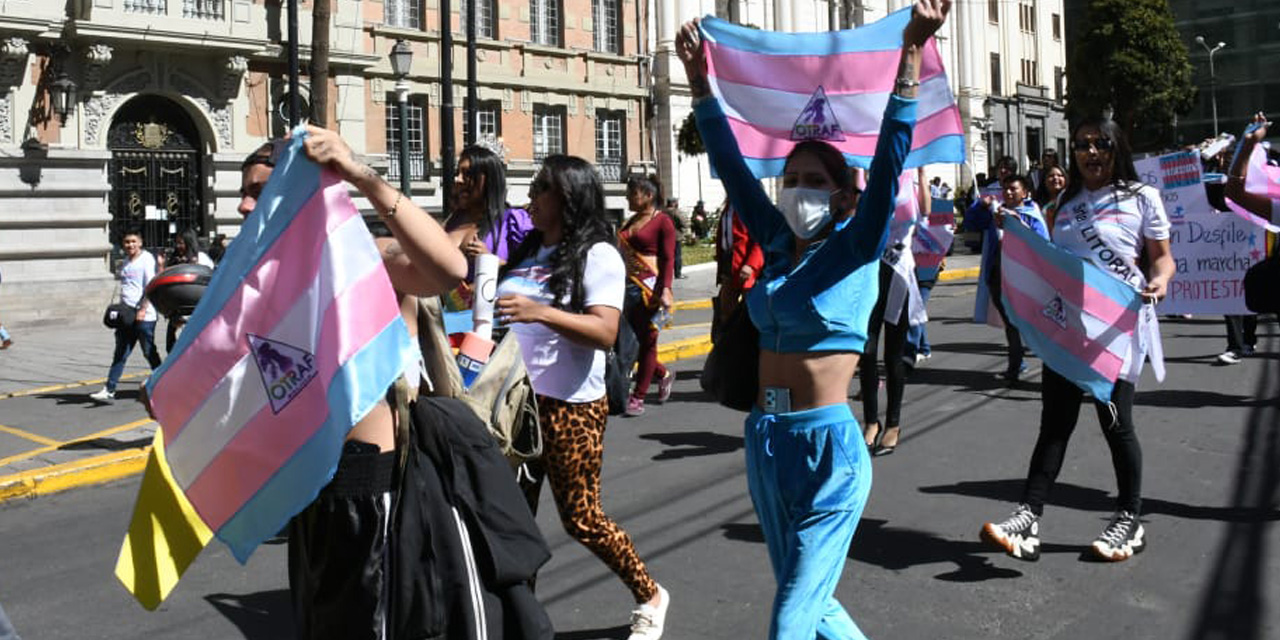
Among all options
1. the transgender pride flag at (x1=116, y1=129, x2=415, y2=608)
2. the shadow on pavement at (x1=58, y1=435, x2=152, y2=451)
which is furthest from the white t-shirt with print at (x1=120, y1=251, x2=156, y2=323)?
the transgender pride flag at (x1=116, y1=129, x2=415, y2=608)

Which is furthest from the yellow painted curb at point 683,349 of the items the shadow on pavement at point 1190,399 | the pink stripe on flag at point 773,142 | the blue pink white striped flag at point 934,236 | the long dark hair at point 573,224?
the long dark hair at point 573,224

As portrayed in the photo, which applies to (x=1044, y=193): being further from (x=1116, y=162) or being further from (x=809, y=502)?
(x=809, y=502)

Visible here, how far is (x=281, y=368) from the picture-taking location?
114 inches

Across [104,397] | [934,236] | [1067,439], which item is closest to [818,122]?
[1067,439]

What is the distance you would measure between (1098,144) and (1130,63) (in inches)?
1870

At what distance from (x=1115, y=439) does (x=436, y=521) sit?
12.3 ft

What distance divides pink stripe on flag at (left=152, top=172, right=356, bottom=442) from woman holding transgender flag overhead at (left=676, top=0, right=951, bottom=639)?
1.33 meters

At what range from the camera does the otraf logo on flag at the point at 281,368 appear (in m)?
2.88

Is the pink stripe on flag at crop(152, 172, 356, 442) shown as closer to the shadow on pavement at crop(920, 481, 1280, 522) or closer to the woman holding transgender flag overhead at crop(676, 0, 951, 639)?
the woman holding transgender flag overhead at crop(676, 0, 951, 639)

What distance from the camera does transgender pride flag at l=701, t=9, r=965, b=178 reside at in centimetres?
476

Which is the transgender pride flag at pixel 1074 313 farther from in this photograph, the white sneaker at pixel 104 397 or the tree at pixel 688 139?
the tree at pixel 688 139

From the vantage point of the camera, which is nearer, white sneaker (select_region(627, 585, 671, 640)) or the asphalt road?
white sneaker (select_region(627, 585, 671, 640))

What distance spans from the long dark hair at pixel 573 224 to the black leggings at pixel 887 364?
3849mm

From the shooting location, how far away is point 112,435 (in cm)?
945
